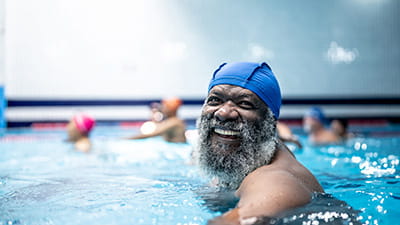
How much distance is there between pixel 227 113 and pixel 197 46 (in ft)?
32.0

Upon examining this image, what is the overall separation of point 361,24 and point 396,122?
2886 mm

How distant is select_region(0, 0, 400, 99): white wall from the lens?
11.7m

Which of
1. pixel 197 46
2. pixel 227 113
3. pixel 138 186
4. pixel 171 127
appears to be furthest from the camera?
pixel 197 46

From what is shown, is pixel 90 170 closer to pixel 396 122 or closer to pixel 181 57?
pixel 181 57

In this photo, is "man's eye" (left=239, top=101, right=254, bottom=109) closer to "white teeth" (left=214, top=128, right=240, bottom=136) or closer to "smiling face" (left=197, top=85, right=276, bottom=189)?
"smiling face" (left=197, top=85, right=276, bottom=189)

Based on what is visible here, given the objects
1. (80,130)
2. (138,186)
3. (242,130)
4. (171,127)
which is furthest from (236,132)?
(171,127)

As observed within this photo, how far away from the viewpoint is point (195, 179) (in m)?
3.68

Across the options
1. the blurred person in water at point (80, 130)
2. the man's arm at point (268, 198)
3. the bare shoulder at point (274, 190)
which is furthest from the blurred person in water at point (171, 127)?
the man's arm at point (268, 198)

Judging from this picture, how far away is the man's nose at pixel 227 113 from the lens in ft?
7.85

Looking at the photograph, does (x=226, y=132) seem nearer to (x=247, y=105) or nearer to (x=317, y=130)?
(x=247, y=105)

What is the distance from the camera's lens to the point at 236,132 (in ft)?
7.90

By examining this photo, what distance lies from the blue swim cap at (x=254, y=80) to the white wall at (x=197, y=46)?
9.31m

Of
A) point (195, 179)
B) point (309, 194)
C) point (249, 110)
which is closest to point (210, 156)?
point (249, 110)

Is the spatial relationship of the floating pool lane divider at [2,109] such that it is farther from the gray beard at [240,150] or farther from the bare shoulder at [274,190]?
the bare shoulder at [274,190]
